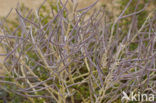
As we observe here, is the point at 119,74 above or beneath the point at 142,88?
above

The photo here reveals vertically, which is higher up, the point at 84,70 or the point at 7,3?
the point at 7,3

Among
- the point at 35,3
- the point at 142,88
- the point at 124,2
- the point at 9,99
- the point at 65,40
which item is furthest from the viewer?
the point at 35,3

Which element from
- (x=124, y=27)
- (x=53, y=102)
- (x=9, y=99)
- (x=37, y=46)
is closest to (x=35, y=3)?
(x=124, y=27)

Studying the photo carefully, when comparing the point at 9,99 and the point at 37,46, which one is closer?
the point at 37,46

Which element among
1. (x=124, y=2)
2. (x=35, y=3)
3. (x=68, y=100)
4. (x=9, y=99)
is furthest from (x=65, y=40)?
(x=35, y=3)

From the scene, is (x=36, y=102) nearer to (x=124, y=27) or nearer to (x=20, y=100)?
(x=20, y=100)

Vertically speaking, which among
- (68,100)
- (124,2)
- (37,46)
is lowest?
(68,100)

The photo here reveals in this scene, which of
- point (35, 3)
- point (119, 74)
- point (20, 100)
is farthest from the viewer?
point (35, 3)

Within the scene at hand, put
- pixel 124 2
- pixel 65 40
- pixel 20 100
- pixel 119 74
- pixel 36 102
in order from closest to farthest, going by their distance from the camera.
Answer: pixel 119 74, pixel 65 40, pixel 36 102, pixel 20 100, pixel 124 2

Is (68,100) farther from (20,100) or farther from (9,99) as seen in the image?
(9,99)
